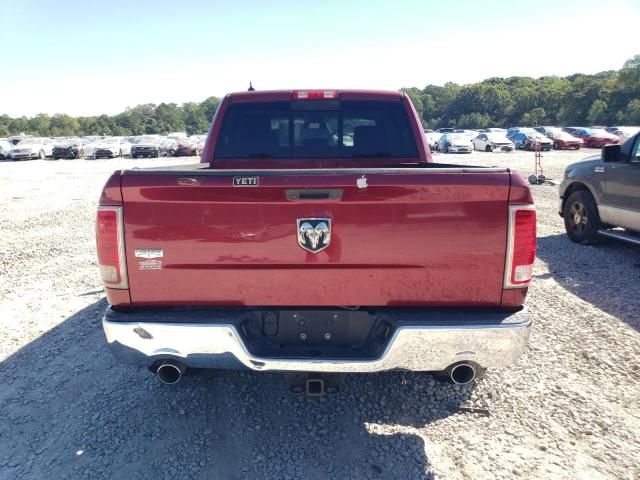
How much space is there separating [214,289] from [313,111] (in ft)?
7.40

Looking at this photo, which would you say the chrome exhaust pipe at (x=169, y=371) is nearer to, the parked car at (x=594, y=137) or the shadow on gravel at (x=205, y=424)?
the shadow on gravel at (x=205, y=424)

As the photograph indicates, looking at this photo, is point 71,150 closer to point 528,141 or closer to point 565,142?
point 528,141

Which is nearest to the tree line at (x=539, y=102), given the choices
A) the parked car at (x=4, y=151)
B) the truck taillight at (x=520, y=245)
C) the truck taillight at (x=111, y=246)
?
the parked car at (x=4, y=151)

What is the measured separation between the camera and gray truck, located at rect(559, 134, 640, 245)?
20.8ft

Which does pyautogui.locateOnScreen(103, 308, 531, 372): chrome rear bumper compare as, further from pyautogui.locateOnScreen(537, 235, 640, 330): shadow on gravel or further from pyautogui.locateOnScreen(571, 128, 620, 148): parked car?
pyautogui.locateOnScreen(571, 128, 620, 148): parked car

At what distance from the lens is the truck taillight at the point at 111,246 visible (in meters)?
2.41

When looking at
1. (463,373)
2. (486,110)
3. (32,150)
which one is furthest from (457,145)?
(486,110)

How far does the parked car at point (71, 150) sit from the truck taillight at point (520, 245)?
4040 centimetres

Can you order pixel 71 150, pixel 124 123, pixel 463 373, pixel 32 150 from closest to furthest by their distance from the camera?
1. pixel 463 373
2. pixel 32 150
3. pixel 71 150
4. pixel 124 123

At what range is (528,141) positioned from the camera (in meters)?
37.6

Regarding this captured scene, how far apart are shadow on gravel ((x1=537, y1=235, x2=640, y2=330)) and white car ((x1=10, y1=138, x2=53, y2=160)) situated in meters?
38.2

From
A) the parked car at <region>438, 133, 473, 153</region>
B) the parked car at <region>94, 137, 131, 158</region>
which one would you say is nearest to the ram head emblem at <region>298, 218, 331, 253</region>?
the parked car at <region>438, 133, 473, 153</region>

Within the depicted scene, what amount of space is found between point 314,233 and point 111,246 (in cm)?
110

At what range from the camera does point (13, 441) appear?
2875mm
